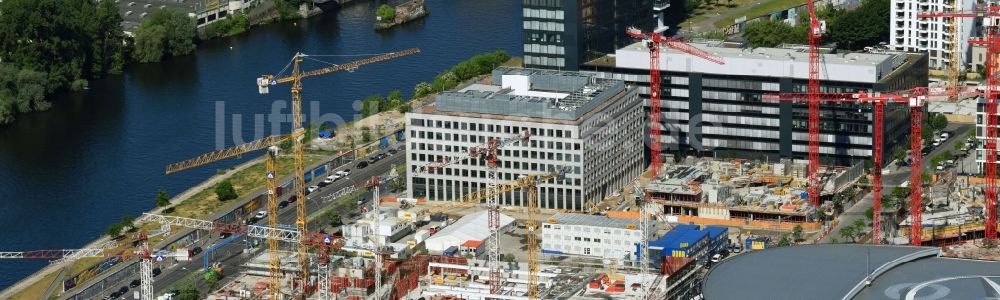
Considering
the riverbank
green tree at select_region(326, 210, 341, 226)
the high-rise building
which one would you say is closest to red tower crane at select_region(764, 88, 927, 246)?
the high-rise building

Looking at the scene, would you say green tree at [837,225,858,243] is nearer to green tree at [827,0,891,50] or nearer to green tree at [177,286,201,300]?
green tree at [177,286,201,300]

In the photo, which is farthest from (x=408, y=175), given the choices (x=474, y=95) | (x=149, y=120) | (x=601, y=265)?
(x=149, y=120)

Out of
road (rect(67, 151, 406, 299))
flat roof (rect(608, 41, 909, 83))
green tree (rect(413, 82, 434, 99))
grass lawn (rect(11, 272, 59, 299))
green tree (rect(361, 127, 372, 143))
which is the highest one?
flat roof (rect(608, 41, 909, 83))

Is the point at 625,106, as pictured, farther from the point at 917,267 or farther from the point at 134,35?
the point at 134,35

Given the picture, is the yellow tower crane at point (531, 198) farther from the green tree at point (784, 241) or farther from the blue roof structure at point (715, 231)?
the green tree at point (784, 241)

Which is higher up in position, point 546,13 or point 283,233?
point 546,13

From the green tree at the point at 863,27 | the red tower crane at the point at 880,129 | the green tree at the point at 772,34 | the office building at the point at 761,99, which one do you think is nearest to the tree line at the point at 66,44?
the office building at the point at 761,99

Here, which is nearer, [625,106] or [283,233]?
[283,233]
